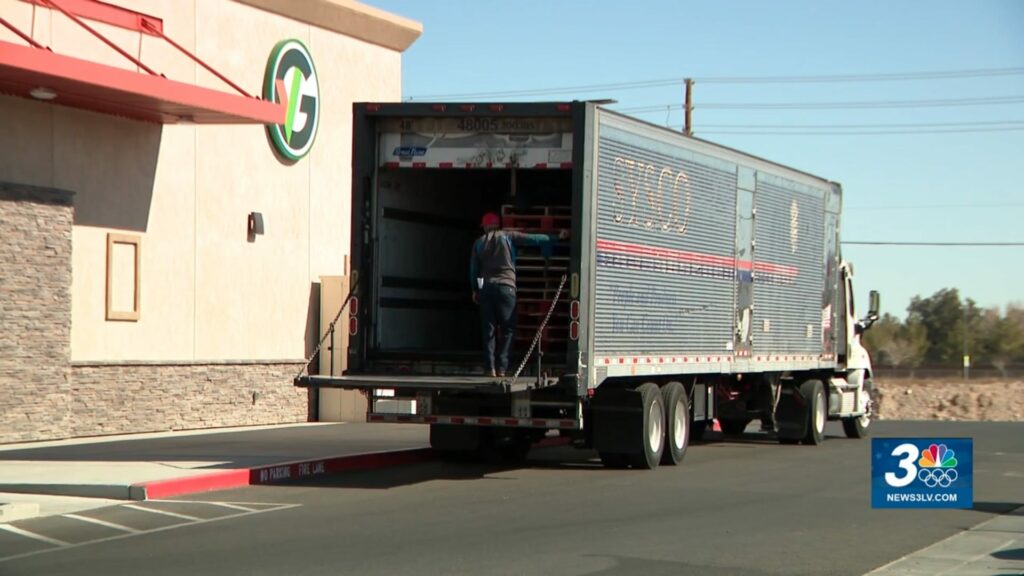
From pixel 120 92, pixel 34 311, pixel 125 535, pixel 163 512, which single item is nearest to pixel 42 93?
pixel 120 92

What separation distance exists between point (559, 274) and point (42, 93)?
8402 millimetres

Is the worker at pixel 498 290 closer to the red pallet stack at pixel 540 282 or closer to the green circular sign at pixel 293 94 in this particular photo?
the red pallet stack at pixel 540 282

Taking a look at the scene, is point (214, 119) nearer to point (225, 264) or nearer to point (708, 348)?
point (225, 264)

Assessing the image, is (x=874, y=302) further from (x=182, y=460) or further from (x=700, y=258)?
(x=182, y=460)

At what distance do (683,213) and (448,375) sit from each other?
3.87 m

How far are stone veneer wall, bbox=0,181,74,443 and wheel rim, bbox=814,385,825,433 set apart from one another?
11751 mm

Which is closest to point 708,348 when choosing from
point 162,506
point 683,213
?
point 683,213

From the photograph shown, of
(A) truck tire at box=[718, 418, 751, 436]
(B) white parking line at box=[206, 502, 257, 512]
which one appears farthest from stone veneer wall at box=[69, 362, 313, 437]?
(B) white parking line at box=[206, 502, 257, 512]

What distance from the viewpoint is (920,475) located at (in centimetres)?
957

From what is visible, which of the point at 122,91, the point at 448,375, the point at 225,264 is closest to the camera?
the point at 448,375

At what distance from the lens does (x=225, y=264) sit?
2567cm

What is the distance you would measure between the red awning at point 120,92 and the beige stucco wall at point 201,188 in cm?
57

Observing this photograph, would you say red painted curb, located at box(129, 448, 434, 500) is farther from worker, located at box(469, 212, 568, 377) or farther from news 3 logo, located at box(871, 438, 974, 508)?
news 3 logo, located at box(871, 438, 974, 508)

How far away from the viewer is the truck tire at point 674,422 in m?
18.4
